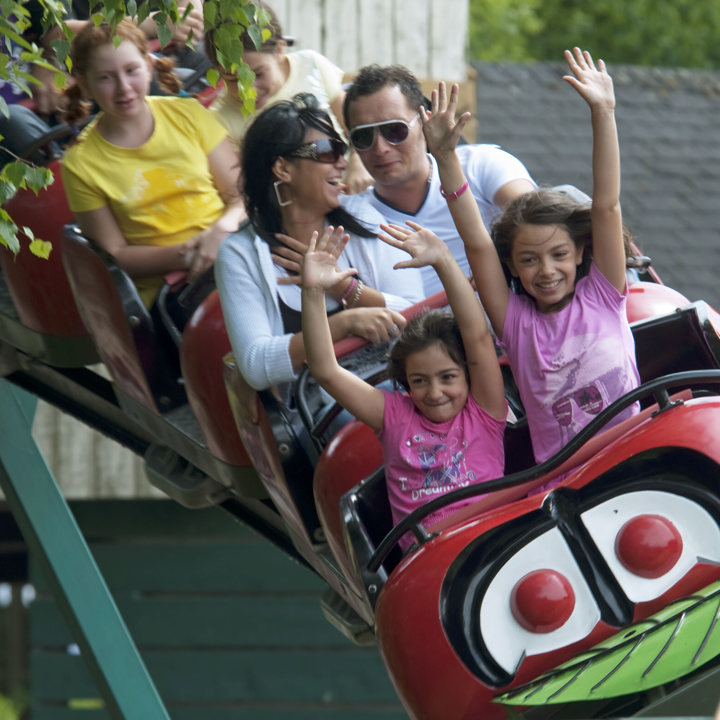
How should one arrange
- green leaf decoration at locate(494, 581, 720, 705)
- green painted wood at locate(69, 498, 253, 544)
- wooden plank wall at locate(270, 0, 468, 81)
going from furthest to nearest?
green painted wood at locate(69, 498, 253, 544)
wooden plank wall at locate(270, 0, 468, 81)
green leaf decoration at locate(494, 581, 720, 705)

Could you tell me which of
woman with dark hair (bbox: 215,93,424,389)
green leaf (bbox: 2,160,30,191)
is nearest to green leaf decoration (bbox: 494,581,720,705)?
woman with dark hair (bbox: 215,93,424,389)

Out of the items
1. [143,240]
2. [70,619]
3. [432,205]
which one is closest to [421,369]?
[432,205]

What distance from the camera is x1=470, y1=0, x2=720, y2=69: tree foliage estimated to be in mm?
16219

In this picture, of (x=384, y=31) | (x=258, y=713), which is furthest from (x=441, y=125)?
(x=258, y=713)

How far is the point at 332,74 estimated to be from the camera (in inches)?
128

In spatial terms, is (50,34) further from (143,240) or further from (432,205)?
(432,205)

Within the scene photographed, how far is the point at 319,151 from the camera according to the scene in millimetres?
2422

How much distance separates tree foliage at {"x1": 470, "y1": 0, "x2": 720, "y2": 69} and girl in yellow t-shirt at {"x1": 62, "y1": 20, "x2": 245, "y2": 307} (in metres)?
13.5

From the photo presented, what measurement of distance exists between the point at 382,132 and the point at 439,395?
0.56 m

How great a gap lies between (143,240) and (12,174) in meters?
0.82

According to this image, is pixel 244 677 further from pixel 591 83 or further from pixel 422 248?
pixel 591 83

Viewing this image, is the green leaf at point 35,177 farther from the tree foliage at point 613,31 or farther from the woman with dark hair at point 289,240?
the tree foliage at point 613,31

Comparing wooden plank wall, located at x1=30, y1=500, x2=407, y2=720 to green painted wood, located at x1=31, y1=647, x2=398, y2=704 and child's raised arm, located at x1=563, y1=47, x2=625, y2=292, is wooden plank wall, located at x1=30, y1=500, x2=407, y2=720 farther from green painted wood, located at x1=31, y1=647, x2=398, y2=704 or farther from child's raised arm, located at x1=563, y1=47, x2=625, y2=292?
child's raised arm, located at x1=563, y1=47, x2=625, y2=292

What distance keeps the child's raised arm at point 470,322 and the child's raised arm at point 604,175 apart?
20cm
